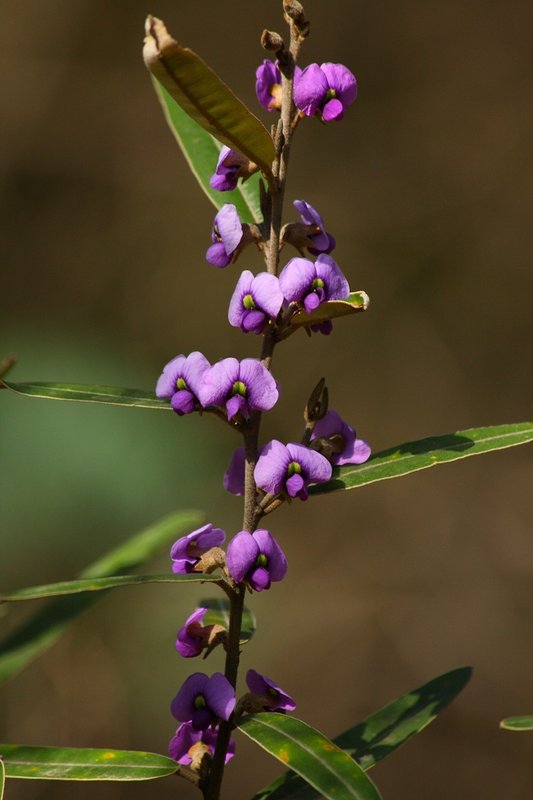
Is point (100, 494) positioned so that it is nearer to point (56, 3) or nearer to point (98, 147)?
point (98, 147)

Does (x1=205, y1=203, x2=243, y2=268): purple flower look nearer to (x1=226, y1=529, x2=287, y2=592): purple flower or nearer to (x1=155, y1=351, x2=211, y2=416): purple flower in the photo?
(x1=155, y1=351, x2=211, y2=416): purple flower

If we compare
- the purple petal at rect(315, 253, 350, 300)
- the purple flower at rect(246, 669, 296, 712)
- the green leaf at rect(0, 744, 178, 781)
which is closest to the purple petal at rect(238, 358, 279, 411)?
the purple petal at rect(315, 253, 350, 300)

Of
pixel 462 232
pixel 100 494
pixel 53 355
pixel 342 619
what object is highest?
pixel 462 232

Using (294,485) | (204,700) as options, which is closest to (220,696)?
(204,700)

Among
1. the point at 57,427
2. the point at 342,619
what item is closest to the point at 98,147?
the point at 57,427

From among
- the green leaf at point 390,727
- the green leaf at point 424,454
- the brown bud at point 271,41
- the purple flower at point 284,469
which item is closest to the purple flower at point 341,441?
the green leaf at point 424,454
